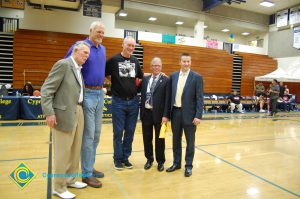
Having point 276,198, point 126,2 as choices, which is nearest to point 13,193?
point 276,198

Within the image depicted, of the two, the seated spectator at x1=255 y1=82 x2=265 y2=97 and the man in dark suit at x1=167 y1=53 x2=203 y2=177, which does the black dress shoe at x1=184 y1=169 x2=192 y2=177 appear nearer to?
the man in dark suit at x1=167 y1=53 x2=203 y2=177

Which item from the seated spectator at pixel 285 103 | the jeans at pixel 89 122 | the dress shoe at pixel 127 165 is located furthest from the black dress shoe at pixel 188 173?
the seated spectator at pixel 285 103

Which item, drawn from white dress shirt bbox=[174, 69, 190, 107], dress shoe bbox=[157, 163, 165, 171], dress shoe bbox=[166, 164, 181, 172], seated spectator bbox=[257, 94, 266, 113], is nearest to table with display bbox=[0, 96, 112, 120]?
dress shoe bbox=[157, 163, 165, 171]

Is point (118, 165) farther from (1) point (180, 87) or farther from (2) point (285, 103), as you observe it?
(2) point (285, 103)

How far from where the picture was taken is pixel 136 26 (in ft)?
53.5

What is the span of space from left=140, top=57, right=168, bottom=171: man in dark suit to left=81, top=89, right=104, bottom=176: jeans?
73 centimetres

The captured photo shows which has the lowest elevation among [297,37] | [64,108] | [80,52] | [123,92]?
[64,108]

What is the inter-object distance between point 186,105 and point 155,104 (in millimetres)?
424

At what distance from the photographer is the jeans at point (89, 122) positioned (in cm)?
276

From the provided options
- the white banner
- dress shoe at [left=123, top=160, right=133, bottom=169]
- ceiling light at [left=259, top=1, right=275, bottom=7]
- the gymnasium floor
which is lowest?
the gymnasium floor

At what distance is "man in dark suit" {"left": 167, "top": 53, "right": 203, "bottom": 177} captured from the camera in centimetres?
328

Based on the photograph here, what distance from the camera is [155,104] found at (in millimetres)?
3359

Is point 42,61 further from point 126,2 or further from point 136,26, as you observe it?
point 136,26

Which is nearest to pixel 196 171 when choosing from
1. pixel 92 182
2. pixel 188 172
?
pixel 188 172
